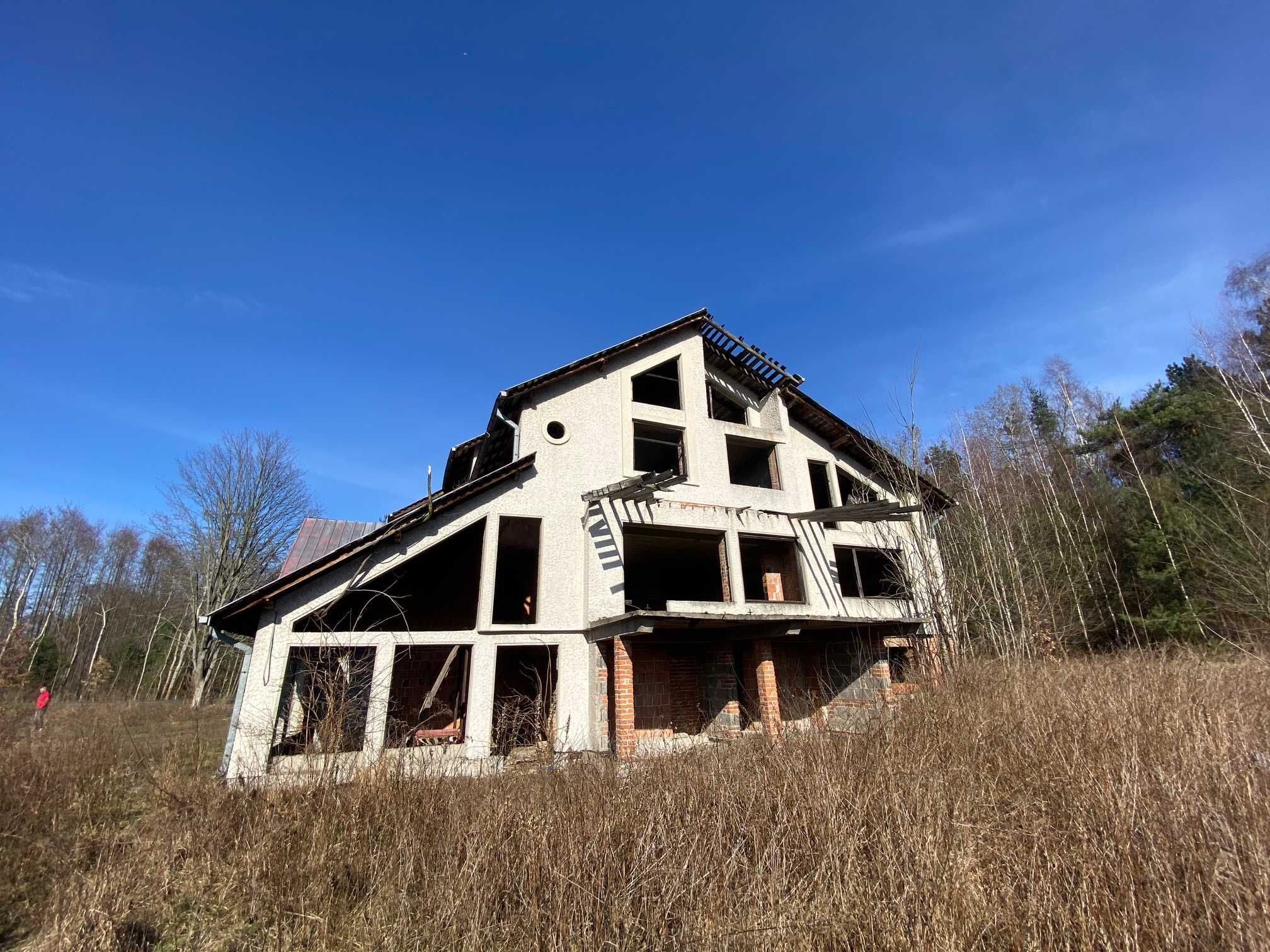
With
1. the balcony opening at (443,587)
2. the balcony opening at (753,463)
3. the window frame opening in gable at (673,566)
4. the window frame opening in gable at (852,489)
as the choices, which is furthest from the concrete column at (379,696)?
the window frame opening in gable at (852,489)

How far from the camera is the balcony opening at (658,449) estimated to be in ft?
45.6

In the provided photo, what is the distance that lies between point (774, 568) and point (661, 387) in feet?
20.8

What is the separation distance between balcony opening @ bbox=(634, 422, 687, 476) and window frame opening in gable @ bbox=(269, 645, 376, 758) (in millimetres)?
7903

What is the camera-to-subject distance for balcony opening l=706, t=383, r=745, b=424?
15.8 meters

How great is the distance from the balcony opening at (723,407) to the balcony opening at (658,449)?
1583 millimetres

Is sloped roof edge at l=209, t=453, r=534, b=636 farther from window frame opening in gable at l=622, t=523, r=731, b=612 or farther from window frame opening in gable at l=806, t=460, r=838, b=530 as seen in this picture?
window frame opening in gable at l=806, t=460, r=838, b=530

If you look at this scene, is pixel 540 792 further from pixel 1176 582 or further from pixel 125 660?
pixel 125 660

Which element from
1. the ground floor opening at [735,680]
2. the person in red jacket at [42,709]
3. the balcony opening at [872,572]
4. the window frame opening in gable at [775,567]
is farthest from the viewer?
the balcony opening at [872,572]

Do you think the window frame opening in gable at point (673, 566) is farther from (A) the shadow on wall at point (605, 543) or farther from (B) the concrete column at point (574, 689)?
(B) the concrete column at point (574, 689)

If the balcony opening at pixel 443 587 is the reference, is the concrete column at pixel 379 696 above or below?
below

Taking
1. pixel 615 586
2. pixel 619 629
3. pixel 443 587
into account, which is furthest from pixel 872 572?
pixel 443 587

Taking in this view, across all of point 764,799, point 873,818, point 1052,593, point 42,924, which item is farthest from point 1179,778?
point 1052,593

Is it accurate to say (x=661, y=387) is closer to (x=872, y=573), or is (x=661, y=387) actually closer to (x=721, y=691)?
(x=721, y=691)

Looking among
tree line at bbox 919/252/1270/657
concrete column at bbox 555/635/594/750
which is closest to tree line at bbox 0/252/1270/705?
tree line at bbox 919/252/1270/657
